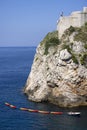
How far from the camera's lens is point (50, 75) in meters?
81.4

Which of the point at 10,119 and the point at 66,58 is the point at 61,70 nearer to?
the point at 66,58

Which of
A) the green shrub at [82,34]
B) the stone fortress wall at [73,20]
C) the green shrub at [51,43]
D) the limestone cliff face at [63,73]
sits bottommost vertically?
the limestone cliff face at [63,73]

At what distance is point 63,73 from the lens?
77750 mm

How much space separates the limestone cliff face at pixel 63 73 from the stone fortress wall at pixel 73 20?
93.3 inches

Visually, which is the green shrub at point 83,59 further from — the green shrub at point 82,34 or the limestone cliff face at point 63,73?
the green shrub at point 82,34

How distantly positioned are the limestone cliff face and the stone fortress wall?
2369 millimetres

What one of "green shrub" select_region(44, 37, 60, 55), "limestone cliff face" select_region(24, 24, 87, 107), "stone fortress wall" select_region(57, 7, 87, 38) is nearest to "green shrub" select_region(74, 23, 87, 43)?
"limestone cliff face" select_region(24, 24, 87, 107)

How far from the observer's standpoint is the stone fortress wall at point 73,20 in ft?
277

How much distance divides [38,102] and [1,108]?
9.74m

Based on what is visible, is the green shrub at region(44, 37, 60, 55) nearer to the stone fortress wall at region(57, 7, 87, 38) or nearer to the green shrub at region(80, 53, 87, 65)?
the stone fortress wall at region(57, 7, 87, 38)

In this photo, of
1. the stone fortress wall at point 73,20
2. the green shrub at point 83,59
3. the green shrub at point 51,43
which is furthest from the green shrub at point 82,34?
the green shrub at point 51,43

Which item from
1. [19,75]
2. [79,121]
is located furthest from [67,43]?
[19,75]

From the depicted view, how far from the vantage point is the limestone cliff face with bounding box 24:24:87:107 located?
7606 centimetres

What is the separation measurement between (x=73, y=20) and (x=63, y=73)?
631 inches
